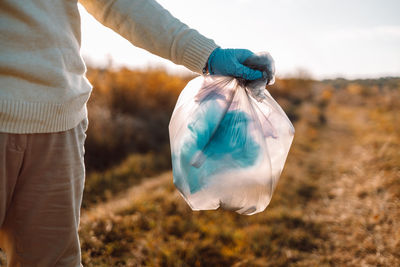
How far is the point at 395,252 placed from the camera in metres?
2.49

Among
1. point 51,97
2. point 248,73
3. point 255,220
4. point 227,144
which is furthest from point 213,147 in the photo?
point 255,220

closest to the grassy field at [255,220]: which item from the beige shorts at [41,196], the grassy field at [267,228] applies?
the grassy field at [267,228]

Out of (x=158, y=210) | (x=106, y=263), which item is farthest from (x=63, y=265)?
(x=158, y=210)

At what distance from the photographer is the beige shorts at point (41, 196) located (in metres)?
0.89

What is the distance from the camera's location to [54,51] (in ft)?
2.86

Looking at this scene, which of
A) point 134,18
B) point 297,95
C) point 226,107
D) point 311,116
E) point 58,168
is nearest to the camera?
point 58,168

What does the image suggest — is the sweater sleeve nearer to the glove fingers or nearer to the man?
the man

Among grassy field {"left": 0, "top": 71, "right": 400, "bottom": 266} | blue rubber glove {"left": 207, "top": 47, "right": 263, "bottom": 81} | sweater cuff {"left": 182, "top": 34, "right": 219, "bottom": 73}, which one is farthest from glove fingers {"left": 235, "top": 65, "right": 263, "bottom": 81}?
grassy field {"left": 0, "top": 71, "right": 400, "bottom": 266}

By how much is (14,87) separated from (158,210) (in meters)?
2.17

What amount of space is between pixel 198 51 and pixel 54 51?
478mm

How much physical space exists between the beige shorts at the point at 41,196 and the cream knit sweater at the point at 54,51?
0.21 feet

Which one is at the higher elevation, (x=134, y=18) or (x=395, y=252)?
(x=134, y=18)

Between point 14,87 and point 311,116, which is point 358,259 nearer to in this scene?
point 14,87

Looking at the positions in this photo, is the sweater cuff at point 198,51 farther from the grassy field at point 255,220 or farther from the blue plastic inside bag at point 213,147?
the grassy field at point 255,220
